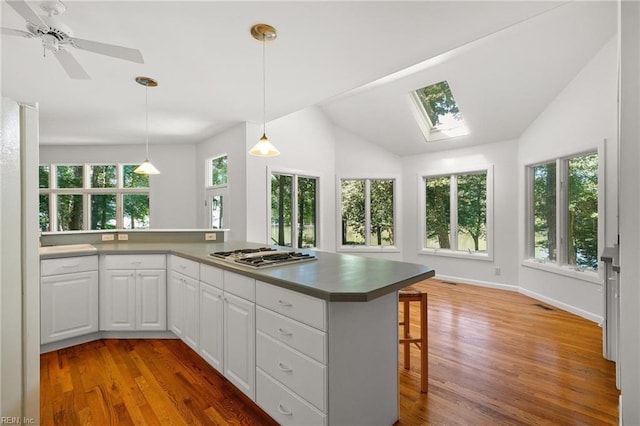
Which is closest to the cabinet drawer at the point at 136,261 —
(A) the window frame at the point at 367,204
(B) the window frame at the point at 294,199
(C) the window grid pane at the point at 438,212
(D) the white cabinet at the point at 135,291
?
(D) the white cabinet at the point at 135,291

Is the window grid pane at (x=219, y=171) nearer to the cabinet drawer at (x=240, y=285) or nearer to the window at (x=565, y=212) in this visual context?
the cabinet drawer at (x=240, y=285)

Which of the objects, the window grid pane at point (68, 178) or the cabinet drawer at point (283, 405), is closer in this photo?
the cabinet drawer at point (283, 405)

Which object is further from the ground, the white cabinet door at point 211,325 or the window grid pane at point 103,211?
the window grid pane at point 103,211

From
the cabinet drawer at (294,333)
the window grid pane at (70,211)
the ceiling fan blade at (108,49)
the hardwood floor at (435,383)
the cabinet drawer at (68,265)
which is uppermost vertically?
the ceiling fan blade at (108,49)

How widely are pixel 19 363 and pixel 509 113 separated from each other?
17.8 ft

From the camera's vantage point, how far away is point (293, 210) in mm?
5527

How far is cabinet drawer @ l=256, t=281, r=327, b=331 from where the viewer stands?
4.77ft

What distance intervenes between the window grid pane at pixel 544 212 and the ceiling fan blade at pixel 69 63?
5.45 m

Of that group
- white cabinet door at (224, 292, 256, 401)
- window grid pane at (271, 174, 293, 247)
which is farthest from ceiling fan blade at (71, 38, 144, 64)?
window grid pane at (271, 174, 293, 247)

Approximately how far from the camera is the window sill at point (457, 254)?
5.20 metres

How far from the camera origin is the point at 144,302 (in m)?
2.95

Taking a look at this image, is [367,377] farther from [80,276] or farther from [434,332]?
[80,276]

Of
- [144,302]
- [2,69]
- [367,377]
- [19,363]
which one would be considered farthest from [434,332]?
[2,69]

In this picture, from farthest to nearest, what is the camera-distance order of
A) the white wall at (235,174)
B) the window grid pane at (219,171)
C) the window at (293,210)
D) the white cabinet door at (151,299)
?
the window grid pane at (219,171) → the window at (293,210) → the white wall at (235,174) → the white cabinet door at (151,299)
